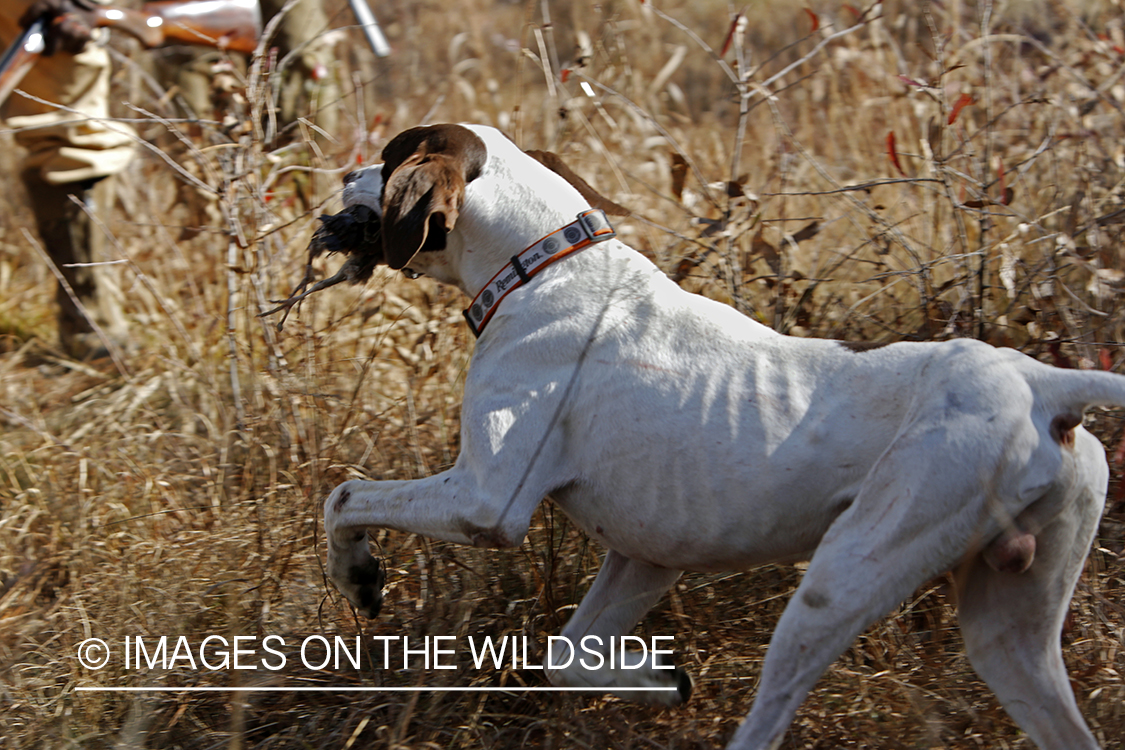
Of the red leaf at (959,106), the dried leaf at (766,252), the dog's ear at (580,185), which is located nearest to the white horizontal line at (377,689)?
the dog's ear at (580,185)

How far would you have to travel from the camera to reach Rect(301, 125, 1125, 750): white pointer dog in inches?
75.1

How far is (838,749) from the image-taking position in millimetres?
2371

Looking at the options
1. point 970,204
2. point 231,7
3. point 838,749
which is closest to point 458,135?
point 970,204

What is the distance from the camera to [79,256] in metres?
4.94

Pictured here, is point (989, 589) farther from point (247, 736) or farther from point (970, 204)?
point (247, 736)

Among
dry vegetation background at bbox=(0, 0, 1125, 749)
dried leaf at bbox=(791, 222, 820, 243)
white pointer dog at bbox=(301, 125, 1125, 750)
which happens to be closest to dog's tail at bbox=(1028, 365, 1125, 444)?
white pointer dog at bbox=(301, 125, 1125, 750)

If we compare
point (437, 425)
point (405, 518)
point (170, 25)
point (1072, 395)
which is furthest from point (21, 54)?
point (1072, 395)

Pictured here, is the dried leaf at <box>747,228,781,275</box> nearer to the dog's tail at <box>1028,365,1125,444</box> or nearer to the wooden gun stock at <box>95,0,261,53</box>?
the dog's tail at <box>1028,365,1125,444</box>

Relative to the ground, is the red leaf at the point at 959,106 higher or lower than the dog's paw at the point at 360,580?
higher

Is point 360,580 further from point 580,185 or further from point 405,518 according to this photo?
point 580,185

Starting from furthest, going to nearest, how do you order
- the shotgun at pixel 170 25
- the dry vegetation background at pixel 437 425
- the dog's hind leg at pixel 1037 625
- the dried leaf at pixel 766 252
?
the shotgun at pixel 170 25
the dried leaf at pixel 766 252
the dry vegetation background at pixel 437 425
the dog's hind leg at pixel 1037 625

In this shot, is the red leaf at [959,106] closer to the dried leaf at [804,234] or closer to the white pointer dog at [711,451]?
the dried leaf at [804,234]

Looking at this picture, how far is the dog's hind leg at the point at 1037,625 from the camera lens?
2.01 metres

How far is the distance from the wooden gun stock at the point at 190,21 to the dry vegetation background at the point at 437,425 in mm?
469
